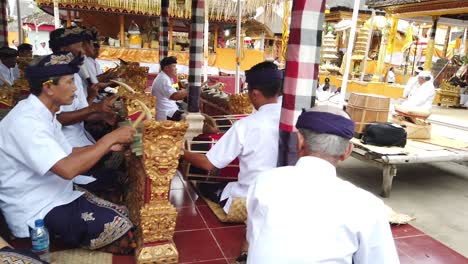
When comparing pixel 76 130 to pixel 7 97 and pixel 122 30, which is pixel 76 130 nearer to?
pixel 7 97

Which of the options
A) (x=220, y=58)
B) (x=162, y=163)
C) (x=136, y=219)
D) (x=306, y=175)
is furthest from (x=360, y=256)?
(x=220, y=58)

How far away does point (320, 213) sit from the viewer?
1359 mm

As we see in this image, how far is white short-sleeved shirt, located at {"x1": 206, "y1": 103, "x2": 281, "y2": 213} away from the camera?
9.46 feet

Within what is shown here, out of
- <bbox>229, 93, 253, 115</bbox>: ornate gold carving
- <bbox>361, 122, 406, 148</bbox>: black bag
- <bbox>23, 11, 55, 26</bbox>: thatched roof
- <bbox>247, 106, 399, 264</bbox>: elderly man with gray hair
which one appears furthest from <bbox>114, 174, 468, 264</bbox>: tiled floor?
<bbox>23, 11, 55, 26</bbox>: thatched roof

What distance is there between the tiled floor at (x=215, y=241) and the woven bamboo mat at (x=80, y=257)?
0.30 feet

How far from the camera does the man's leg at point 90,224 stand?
2420mm

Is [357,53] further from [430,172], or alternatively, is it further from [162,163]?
[162,163]

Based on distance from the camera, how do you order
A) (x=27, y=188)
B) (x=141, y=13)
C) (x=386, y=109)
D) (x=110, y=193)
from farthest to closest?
(x=141, y=13) → (x=386, y=109) → (x=110, y=193) → (x=27, y=188)

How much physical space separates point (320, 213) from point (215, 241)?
183cm

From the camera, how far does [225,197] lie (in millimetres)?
3395

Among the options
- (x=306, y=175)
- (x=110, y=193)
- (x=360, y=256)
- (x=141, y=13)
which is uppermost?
(x=141, y=13)

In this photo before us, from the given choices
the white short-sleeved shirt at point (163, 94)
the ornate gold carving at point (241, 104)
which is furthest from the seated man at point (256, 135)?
the white short-sleeved shirt at point (163, 94)

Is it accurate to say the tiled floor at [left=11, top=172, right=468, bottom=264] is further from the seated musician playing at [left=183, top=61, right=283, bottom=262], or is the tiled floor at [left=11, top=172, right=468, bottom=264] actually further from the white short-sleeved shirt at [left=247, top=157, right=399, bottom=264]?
the white short-sleeved shirt at [left=247, top=157, right=399, bottom=264]

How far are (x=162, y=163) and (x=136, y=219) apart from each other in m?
0.58
